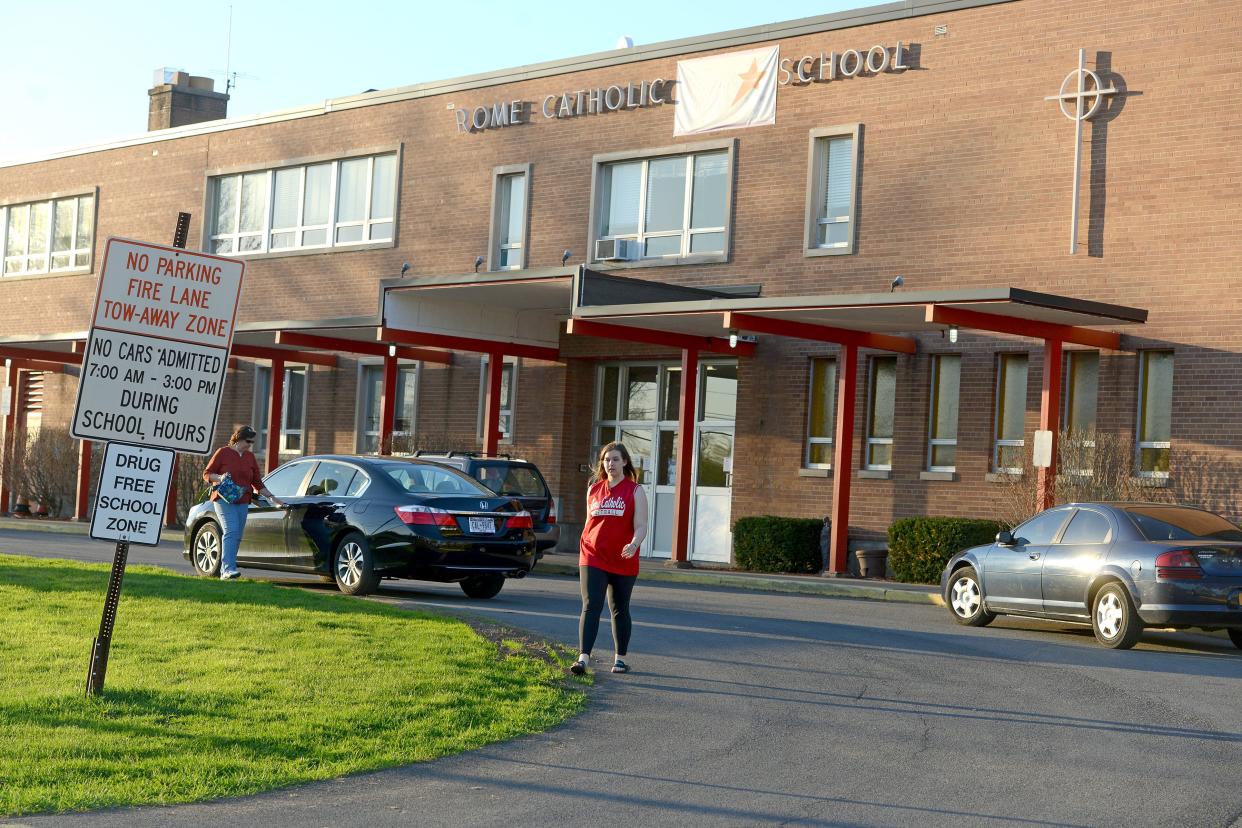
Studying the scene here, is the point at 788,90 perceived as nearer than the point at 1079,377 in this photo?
No

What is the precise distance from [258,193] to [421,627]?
2439 cm

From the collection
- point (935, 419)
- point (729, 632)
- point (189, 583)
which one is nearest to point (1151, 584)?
point (729, 632)

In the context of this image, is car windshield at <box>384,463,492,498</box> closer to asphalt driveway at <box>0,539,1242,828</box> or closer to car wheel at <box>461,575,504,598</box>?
car wheel at <box>461,575,504,598</box>

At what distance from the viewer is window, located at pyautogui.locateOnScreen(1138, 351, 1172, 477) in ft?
71.4

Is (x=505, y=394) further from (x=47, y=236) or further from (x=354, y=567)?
(x=47, y=236)

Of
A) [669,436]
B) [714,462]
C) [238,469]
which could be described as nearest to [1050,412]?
[714,462]

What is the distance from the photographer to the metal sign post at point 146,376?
919 cm

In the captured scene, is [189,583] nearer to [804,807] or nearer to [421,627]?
[421,627]

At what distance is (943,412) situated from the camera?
2425 centimetres

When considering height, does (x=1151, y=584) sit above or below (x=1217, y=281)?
below

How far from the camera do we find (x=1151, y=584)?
14.2 m

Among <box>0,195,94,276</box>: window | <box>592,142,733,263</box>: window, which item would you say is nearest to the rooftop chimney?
<box>0,195,94,276</box>: window

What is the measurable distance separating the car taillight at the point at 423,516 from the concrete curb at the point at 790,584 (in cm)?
655

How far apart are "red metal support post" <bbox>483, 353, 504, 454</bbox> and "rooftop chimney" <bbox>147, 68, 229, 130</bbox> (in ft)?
55.6
